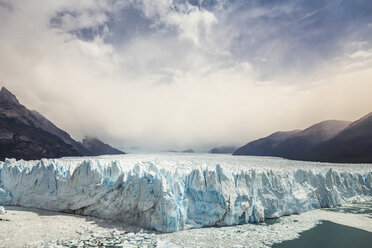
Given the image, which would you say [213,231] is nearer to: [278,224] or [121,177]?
[278,224]

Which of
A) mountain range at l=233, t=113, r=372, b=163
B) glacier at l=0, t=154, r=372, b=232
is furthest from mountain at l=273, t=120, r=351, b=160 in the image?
glacier at l=0, t=154, r=372, b=232

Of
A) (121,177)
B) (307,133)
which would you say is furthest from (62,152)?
(307,133)

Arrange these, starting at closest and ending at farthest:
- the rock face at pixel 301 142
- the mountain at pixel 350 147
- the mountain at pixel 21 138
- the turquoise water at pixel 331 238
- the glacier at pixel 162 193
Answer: the turquoise water at pixel 331 238
the glacier at pixel 162 193
the mountain at pixel 350 147
the mountain at pixel 21 138
the rock face at pixel 301 142

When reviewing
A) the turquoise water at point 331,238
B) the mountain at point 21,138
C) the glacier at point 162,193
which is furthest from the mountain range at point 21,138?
the turquoise water at point 331,238

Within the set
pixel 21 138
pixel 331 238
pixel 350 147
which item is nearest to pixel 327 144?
pixel 350 147

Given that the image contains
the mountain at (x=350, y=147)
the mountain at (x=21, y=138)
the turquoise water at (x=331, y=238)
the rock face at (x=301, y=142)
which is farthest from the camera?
the rock face at (x=301, y=142)

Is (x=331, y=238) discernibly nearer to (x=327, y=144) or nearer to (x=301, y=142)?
(x=327, y=144)

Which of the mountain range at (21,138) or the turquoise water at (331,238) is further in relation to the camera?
the mountain range at (21,138)

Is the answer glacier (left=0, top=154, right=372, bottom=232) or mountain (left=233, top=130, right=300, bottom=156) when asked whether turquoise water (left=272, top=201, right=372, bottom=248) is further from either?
mountain (left=233, top=130, right=300, bottom=156)

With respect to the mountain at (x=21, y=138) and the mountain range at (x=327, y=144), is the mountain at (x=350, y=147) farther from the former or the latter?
the mountain at (x=21, y=138)
